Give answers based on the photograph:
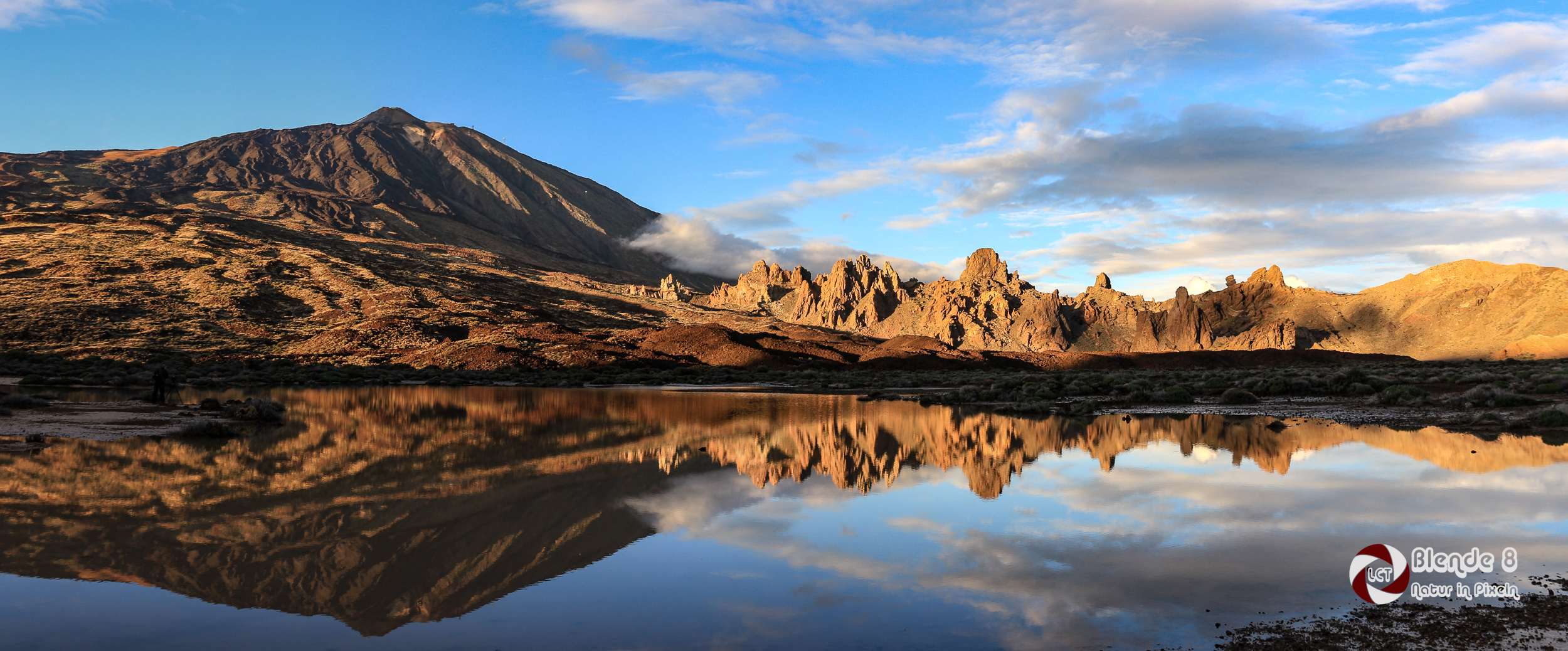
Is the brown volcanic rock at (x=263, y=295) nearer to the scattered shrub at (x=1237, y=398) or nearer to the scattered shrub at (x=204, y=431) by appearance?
the scattered shrub at (x=204, y=431)

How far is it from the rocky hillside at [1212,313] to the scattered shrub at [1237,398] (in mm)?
78333

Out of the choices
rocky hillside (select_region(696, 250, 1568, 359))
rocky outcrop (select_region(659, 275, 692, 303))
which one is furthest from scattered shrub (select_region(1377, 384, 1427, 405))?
rocky outcrop (select_region(659, 275, 692, 303))

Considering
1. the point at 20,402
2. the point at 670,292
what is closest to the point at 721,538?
the point at 20,402

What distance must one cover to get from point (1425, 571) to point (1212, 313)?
156311mm

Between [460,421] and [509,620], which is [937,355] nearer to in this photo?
[460,421]

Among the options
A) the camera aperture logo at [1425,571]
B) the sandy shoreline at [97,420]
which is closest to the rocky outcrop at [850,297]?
the sandy shoreline at [97,420]

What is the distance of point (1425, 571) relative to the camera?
6789 millimetres

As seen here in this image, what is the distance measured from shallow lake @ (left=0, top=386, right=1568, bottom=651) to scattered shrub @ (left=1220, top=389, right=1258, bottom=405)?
1252 centimetres

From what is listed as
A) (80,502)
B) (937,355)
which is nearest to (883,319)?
(937,355)

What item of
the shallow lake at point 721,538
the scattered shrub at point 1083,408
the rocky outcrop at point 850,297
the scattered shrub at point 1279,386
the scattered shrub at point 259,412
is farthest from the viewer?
the rocky outcrop at point 850,297

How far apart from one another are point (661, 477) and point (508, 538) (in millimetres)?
4194

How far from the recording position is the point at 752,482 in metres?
11.7

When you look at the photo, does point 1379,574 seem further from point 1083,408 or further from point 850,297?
point 850,297

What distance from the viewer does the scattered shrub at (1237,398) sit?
92.9ft
